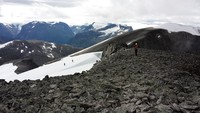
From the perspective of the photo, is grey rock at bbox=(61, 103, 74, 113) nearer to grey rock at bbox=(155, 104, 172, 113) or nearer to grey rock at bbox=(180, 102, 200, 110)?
grey rock at bbox=(155, 104, 172, 113)

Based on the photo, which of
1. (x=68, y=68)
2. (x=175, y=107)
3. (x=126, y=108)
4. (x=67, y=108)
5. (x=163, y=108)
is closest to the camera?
(x=163, y=108)

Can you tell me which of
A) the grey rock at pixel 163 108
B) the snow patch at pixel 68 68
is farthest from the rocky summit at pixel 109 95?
the snow patch at pixel 68 68

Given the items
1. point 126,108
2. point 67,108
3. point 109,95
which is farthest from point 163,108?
point 67,108

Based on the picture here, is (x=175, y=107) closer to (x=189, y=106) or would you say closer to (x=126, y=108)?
(x=189, y=106)

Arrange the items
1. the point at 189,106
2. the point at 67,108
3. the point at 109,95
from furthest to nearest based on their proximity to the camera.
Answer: the point at 109,95 → the point at 67,108 → the point at 189,106

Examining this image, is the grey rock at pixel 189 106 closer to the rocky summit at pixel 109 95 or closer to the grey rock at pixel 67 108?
the rocky summit at pixel 109 95

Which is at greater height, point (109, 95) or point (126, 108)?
point (109, 95)

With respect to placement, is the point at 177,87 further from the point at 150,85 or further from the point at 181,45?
the point at 181,45

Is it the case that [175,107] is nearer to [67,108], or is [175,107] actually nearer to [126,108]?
[126,108]

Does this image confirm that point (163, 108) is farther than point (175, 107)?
No

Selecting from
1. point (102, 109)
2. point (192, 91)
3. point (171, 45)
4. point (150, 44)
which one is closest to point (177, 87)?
point (192, 91)

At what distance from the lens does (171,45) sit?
191500 mm

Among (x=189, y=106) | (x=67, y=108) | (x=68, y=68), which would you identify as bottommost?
(x=68, y=68)

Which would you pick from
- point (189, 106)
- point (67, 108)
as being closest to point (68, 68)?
point (67, 108)
